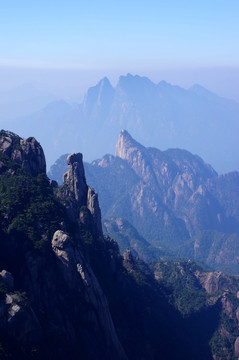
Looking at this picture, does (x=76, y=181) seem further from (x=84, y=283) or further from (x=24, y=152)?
(x=84, y=283)

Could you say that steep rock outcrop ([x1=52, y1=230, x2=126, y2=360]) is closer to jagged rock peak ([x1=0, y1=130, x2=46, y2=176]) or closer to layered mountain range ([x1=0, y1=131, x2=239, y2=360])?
layered mountain range ([x1=0, y1=131, x2=239, y2=360])

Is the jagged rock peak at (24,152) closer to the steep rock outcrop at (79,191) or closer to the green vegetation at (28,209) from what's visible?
the green vegetation at (28,209)

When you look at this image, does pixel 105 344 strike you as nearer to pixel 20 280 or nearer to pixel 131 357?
pixel 131 357

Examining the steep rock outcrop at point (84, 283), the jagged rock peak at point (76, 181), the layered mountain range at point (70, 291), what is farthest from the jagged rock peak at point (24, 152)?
the steep rock outcrop at point (84, 283)

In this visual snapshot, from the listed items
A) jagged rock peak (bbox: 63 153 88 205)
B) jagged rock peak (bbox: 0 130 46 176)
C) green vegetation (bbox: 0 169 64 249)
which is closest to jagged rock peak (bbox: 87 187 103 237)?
jagged rock peak (bbox: 63 153 88 205)

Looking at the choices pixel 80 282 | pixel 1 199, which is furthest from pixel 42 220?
pixel 80 282

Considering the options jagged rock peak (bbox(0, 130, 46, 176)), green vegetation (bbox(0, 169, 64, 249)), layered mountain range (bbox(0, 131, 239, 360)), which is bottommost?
layered mountain range (bbox(0, 131, 239, 360))
